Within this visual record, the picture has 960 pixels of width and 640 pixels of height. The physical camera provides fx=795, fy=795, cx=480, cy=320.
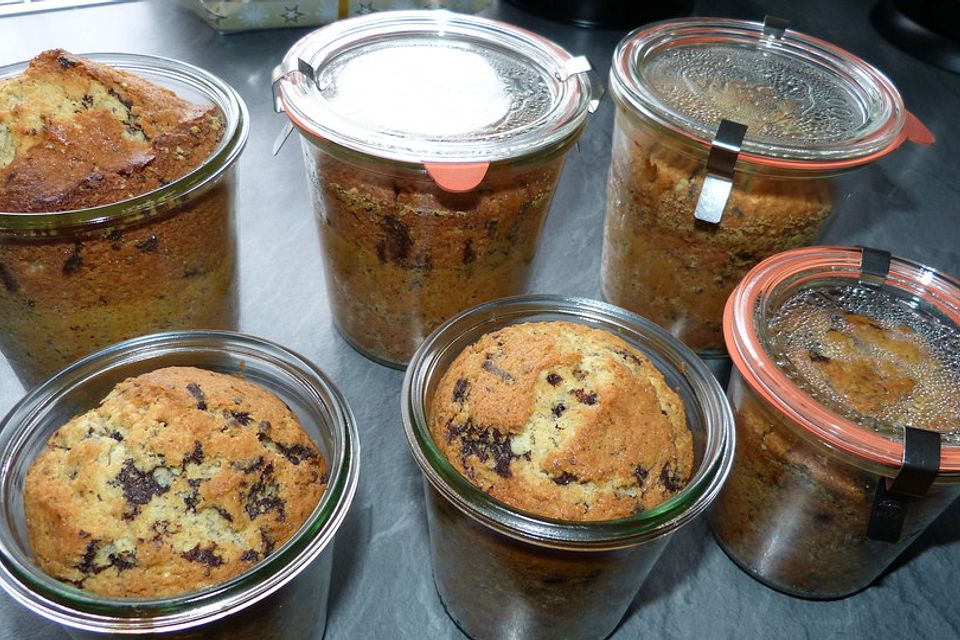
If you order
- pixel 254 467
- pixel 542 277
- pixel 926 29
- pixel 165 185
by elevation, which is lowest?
pixel 542 277

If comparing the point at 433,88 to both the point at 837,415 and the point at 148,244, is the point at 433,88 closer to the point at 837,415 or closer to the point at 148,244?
the point at 148,244

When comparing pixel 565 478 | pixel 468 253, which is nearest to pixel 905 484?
pixel 565 478

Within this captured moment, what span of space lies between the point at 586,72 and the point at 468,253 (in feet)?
0.99

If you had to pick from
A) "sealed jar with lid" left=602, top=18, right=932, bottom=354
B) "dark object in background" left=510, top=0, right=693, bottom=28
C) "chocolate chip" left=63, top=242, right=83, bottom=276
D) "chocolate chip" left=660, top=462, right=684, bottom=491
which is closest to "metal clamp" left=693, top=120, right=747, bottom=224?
"sealed jar with lid" left=602, top=18, right=932, bottom=354

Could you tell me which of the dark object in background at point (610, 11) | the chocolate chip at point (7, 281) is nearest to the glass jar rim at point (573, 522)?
the chocolate chip at point (7, 281)

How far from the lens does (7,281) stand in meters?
0.91

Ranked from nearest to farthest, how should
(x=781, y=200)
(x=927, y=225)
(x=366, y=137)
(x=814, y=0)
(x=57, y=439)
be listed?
(x=57, y=439) < (x=366, y=137) < (x=781, y=200) < (x=927, y=225) < (x=814, y=0)

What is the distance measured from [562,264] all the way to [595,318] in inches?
18.9

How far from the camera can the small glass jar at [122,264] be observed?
875mm

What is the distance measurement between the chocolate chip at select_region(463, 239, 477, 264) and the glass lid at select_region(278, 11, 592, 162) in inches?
5.4

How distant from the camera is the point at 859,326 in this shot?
3.15 ft

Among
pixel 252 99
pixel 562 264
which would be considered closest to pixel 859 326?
pixel 562 264

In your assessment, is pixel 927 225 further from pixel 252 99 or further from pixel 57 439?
pixel 57 439

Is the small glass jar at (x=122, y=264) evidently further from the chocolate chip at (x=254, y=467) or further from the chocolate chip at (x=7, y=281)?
the chocolate chip at (x=254, y=467)
